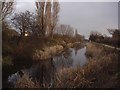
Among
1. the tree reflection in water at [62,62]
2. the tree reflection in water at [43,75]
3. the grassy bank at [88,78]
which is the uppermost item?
the grassy bank at [88,78]

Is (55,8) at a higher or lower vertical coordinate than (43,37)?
higher

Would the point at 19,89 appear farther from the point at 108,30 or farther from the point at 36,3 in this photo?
the point at 36,3

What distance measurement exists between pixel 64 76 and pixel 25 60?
947 cm

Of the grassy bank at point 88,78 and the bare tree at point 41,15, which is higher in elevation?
the bare tree at point 41,15

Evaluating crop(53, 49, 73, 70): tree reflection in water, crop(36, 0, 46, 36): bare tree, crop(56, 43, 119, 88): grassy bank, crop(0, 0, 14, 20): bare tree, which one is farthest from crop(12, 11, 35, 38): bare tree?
crop(56, 43, 119, 88): grassy bank

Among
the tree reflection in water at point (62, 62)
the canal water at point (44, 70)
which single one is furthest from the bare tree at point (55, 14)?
the canal water at point (44, 70)

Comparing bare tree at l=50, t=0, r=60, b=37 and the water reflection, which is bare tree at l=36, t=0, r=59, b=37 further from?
the water reflection

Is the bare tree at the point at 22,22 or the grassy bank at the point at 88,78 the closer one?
the grassy bank at the point at 88,78

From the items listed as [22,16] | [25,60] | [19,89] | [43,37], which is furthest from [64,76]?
[43,37]

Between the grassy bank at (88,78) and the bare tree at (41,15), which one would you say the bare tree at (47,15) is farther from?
the grassy bank at (88,78)

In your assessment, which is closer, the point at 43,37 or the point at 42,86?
the point at 42,86

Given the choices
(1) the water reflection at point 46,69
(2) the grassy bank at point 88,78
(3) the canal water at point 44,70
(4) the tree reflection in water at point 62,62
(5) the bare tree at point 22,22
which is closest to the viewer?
(2) the grassy bank at point 88,78

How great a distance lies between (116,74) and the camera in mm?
8102

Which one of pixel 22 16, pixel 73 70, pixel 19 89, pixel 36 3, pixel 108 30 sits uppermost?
pixel 36 3
